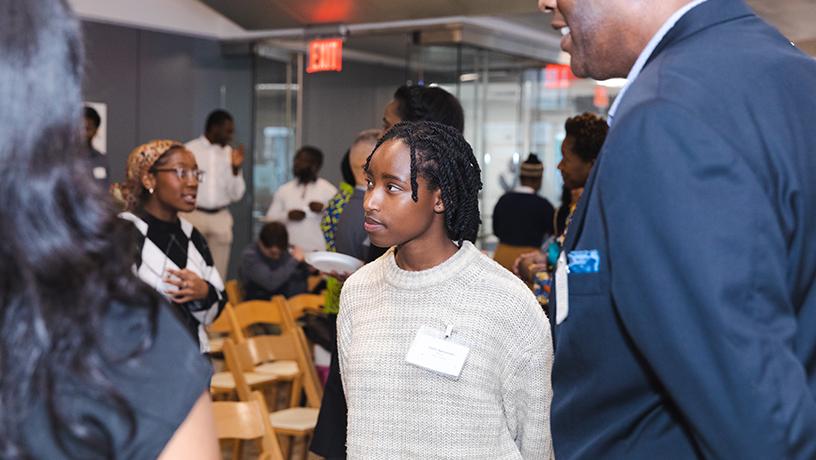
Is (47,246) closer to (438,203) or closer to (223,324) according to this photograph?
(438,203)

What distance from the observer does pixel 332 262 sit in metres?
3.36

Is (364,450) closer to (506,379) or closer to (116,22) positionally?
(506,379)

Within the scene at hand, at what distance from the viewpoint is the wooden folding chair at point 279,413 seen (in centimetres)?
440

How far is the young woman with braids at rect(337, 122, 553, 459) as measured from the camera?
2.30 metres

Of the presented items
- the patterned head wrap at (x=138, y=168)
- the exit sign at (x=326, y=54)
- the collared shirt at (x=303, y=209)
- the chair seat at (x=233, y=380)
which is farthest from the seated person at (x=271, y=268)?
the patterned head wrap at (x=138, y=168)

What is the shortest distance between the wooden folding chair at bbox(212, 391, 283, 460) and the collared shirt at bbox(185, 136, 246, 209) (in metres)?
6.18

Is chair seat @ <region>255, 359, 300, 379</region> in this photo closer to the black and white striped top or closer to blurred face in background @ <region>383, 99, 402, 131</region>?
the black and white striped top

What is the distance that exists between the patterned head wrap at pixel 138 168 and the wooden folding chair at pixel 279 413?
95 centimetres

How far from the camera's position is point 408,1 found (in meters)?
9.30

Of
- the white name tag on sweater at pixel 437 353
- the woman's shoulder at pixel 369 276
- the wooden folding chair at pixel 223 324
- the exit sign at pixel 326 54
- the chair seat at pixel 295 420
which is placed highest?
the exit sign at pixel 326 54

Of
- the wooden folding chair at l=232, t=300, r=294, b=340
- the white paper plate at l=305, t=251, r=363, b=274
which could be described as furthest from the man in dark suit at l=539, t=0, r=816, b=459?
the wooden folding chair at l=232, t=300, r=294, b=340

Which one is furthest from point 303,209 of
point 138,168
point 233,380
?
point 138,168

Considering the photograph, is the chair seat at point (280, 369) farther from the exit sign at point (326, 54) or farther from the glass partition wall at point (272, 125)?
the glass partition wall at point (272, 125)

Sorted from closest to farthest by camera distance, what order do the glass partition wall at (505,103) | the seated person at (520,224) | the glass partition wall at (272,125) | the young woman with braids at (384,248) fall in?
1. the young woman with braids at (384,248)
2. the seated person at (520,224)
3. the glass partition wall at (505,103)
4. the glass partition wall at (272,125)
